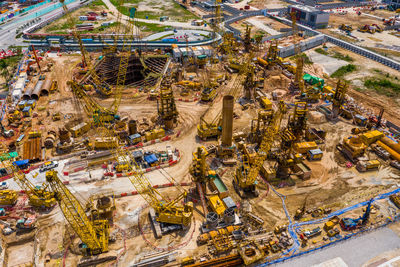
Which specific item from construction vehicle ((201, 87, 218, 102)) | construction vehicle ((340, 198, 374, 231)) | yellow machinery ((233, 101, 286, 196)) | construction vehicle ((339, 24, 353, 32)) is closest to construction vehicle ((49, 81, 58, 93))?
construction vehicle ((201, 87, 218, 102))

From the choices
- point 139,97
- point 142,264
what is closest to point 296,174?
point 142,264

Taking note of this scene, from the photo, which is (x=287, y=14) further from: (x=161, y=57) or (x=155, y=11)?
(x=161, y=57)

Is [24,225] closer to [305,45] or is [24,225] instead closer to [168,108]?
[168,108]

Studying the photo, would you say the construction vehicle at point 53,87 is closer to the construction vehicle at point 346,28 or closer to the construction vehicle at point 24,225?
the construction vehicle at point 24,225

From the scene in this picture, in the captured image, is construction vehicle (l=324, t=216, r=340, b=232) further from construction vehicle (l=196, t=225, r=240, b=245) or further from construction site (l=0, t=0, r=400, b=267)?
construction vehicle (l=196, t=225, r=240, b=245)

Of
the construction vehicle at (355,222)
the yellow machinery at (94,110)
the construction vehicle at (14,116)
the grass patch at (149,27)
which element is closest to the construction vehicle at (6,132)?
the construction vehicle at (14,116)

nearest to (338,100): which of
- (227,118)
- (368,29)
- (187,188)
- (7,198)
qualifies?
(227,118)
